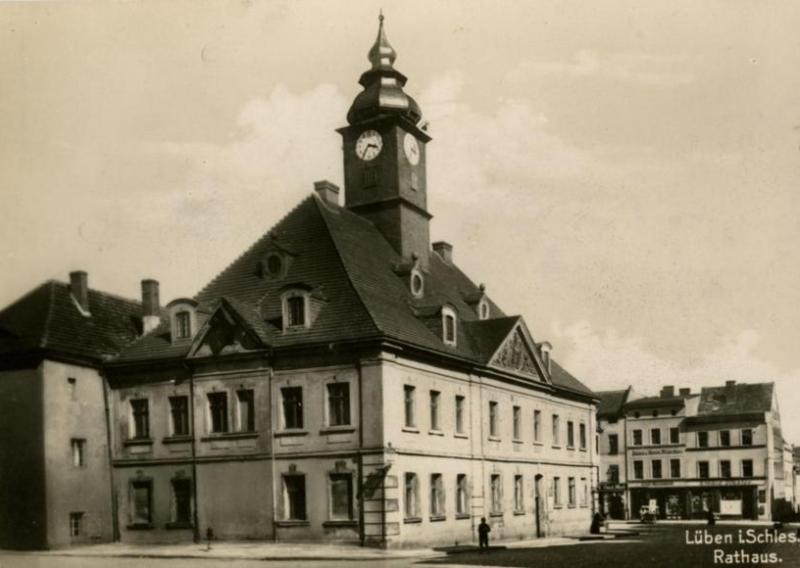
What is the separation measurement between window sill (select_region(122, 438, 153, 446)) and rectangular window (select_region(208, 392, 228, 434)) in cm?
269

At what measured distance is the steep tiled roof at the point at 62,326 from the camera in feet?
108

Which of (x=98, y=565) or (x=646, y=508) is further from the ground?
(x=98, y=565)

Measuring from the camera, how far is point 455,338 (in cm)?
3662

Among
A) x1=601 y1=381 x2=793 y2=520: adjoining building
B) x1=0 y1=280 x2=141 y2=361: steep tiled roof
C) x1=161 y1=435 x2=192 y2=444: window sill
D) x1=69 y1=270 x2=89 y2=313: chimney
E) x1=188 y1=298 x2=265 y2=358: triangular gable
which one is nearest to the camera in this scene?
x1=188 y1=298 x2=265 y2=358: triangular gable

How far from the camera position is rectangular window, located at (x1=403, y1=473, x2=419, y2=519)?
1259 inches

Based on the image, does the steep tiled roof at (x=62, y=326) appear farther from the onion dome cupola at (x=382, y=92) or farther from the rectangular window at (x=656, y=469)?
the rectangular window at (x=656, y=469)

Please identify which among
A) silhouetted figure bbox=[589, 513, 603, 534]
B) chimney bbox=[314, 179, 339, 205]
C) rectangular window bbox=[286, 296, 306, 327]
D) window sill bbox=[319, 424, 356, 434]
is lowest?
silhouetted figure bbox=[589, 513, 603, 534]

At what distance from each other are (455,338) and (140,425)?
11.6 metres

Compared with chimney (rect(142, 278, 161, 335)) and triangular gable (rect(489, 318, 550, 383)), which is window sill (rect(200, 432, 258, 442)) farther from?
triangular gable (rect(489, 318, 550, 383))

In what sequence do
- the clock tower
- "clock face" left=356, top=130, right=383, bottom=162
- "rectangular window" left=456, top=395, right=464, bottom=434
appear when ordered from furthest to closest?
"clock face" left=356, top=130, right=383, bottom=162 → the clock tower → "rectangular window" left=456, top=395, right=464, bottom=434

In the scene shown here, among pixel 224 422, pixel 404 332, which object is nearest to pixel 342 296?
pixel 404 332

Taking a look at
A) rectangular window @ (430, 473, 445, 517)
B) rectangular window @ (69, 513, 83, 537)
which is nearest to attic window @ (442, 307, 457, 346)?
rectangular window @ (430, 473, 445, 517)

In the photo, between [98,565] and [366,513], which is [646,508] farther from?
[98,565]

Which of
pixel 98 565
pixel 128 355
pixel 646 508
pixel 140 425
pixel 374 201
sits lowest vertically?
pixel 646 508
